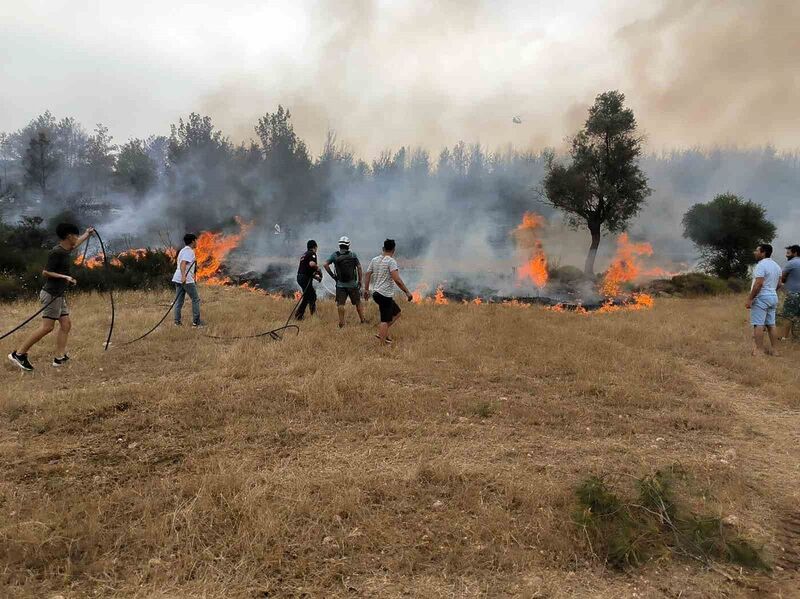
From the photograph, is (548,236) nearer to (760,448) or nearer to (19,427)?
(760,448)

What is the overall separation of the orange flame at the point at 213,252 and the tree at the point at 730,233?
2367 cm

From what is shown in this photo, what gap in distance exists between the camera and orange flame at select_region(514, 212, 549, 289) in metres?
23.0

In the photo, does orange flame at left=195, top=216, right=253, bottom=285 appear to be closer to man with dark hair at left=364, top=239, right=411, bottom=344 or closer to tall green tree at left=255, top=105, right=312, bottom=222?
tall green tree at left=255, top=105, right=312, bottom=222

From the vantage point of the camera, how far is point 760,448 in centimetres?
484

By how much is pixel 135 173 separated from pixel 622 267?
117ft

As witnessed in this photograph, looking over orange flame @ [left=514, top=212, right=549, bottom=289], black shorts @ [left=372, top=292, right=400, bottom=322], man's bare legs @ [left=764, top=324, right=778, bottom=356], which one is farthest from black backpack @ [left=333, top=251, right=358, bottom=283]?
orange flame @ [left=514, top=212, right=549, bottom=289]

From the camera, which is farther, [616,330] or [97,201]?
[97,201]

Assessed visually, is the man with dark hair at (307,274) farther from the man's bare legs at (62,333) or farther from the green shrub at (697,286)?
the green shrub at (697,286)

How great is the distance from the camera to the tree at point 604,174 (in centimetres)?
2372

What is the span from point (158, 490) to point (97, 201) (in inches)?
1323

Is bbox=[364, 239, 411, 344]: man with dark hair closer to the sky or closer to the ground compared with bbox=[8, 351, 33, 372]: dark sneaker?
closer to the sky

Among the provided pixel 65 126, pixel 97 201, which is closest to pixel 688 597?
pixel 97 201

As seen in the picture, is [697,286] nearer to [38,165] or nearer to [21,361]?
[21,361]

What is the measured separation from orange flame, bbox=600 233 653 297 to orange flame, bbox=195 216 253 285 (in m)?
17.2
